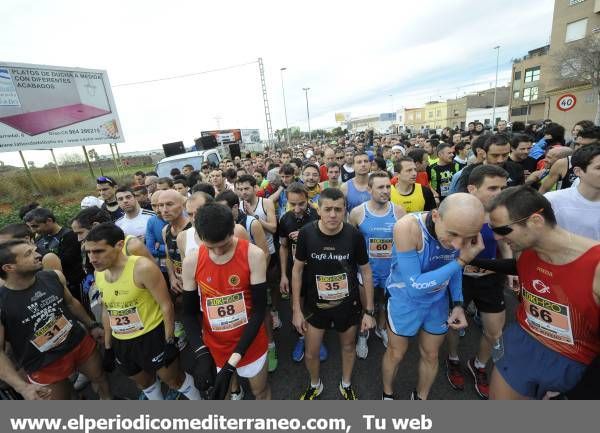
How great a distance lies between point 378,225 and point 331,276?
1005 mm

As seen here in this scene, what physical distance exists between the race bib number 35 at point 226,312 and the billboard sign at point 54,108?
11.8m

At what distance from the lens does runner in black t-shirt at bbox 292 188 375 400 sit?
95.0 inches

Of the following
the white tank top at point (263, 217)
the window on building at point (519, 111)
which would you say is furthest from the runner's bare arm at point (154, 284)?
the window on building at point (519, 111)

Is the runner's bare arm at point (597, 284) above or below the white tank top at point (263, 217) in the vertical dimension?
above

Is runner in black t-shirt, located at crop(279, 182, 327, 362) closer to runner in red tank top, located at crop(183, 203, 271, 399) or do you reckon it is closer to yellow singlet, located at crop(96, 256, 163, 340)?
runner in red tank top, located at crop(183, 203, 271, 399)

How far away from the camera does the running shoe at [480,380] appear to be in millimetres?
2652

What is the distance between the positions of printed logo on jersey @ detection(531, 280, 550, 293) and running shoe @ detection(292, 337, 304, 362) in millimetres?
2531

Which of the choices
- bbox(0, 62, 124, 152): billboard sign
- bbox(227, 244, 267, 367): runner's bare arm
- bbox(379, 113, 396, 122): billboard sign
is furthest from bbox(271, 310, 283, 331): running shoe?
bbox(379, 113, 396, 122): billboard sign

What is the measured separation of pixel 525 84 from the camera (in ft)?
127

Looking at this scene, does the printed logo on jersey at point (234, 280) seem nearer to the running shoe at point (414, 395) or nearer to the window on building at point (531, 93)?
the running shoe at point (414, 395)

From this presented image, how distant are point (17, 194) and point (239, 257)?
15.9m

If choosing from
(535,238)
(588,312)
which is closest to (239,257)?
(535,238)
